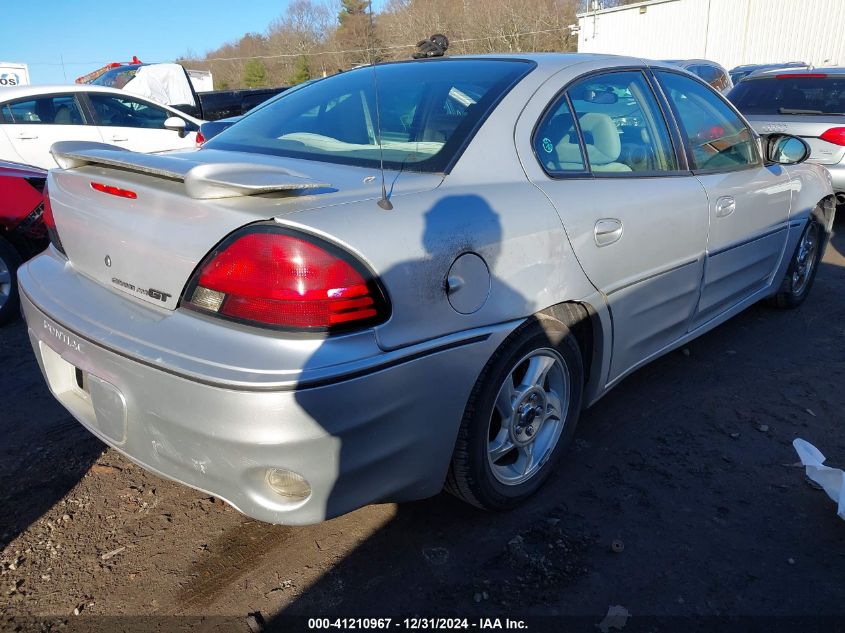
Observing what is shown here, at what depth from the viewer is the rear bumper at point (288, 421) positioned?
5.79 feet

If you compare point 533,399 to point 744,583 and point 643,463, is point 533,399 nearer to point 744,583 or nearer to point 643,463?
point 643,463

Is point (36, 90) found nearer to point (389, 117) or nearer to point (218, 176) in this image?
point (389, 117)

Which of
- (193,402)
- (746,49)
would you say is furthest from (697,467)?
(746,49)

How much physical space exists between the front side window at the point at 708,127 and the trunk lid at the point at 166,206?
68.7 inches

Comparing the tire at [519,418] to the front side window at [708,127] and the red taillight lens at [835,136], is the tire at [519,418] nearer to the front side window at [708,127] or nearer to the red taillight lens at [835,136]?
the front side window at [708,127]

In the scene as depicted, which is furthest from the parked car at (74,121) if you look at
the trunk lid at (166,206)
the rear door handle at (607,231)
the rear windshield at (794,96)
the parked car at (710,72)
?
the parked car at (710,72)

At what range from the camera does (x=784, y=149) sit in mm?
3908

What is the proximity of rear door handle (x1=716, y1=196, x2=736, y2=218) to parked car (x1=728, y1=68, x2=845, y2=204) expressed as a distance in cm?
356

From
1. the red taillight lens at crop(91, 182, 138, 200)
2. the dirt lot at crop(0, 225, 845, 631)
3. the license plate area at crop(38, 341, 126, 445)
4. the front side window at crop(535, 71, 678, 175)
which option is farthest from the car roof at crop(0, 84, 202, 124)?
the front side window at crop(535, 71, 678, 175)

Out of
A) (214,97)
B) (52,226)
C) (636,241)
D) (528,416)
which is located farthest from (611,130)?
(214,97)

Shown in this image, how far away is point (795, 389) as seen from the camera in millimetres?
3551

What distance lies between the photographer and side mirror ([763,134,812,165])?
3.89 metres

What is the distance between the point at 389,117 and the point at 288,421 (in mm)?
1392

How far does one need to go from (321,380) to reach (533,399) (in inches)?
40.9
